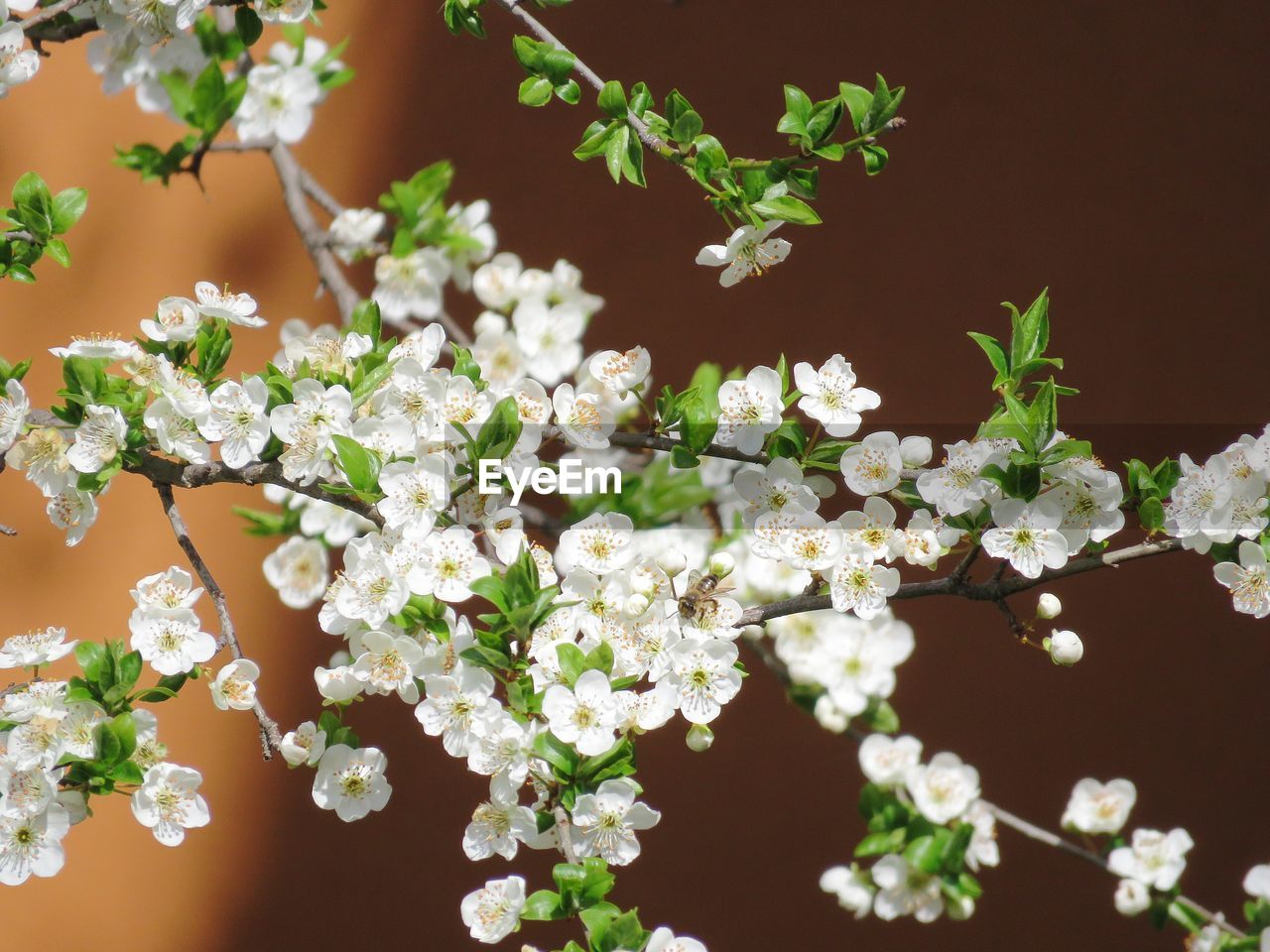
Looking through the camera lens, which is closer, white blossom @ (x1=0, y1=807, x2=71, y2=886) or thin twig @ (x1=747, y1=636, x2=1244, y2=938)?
white blossom @ (x1=0, y1=807, x2=71, y2=886)

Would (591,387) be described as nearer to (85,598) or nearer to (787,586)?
(787,586)

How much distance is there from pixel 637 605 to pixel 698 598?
6 centimetres

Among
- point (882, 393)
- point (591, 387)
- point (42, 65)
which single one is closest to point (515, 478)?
point (591, 387)

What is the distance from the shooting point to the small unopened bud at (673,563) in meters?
0.98

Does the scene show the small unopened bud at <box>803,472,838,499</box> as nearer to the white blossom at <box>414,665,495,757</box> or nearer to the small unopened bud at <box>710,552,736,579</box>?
the small unopened bud at <box>710,552,736,579</box>

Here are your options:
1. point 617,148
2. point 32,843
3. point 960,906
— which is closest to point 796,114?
point 617,148

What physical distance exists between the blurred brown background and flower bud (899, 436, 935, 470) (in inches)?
11.1

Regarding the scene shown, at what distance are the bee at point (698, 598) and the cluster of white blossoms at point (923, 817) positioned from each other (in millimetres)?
428

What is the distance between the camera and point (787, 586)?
1384mm

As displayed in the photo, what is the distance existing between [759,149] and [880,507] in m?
0.77

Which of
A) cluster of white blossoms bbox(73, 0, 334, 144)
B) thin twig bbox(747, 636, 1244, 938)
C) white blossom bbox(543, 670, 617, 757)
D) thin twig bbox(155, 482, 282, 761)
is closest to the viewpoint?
white blossom bbox(543, 670, 617, 757)

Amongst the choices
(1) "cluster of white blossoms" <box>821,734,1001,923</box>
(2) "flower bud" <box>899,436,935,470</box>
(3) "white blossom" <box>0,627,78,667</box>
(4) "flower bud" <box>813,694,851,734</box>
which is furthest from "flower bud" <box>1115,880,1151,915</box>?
(3) "white blossom" <box>0,627,78,667</box>

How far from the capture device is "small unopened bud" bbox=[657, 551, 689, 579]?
0.98 m

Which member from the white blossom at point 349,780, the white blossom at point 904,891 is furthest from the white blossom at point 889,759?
the white blossom at point 349,780
